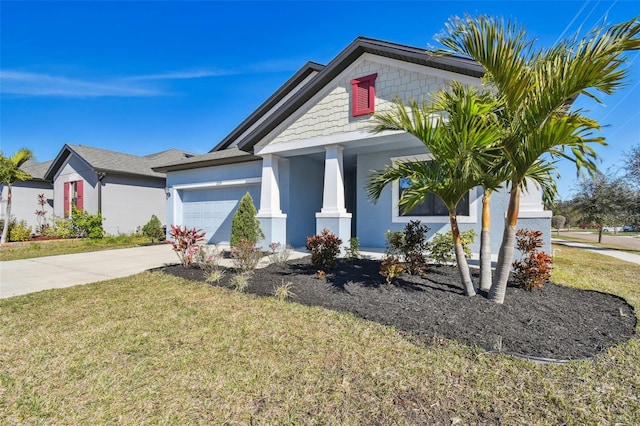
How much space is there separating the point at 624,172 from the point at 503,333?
824 inches

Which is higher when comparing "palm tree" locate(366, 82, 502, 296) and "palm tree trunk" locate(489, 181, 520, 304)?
"palm tree" locate(366, 82, 502, 296)

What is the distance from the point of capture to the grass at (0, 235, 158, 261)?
11.9m

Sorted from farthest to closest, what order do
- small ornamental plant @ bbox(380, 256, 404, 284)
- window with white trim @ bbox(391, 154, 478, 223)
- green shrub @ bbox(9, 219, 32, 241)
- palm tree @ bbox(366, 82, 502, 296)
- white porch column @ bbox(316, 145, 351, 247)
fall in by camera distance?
1. green shrub @ bbox(9, 219, 32, 241)
2. white porch column @ bbox(316, 145, 351, 247)
3. window with white trim @ bbox(391, 154, 478, 223)
4. small ornamental plant @ bbox(380, 256, 404, 284)
5. palm tree @ bbox(366, 82, 502, 296)

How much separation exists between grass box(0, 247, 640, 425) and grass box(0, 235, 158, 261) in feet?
31.6

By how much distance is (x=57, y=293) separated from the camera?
19.6 ft

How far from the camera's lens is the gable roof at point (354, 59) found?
7215 mm

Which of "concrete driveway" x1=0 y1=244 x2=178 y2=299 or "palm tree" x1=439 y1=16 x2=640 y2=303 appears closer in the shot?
"palm tree" x1=439 y1=16 x2=640 y2=303

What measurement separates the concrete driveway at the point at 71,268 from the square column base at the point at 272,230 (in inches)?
116

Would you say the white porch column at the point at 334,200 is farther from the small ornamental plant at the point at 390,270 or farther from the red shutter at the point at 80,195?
the red shutter at the point at 80,195

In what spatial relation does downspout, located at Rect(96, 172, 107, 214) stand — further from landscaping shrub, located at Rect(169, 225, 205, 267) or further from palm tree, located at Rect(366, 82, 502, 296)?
palm tree, located at Rect(366, 82, 502, 296)

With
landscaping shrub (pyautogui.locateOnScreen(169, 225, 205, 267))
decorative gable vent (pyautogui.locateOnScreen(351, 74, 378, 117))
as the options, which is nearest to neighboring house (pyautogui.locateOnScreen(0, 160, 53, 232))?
landscaping shrub (pyautogui.locateOnScreen(169, 225, 205, 267))

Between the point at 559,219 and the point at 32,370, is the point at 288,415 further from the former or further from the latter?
the point at 559,219

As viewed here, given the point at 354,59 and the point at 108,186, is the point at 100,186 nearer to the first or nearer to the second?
the point at 108,186

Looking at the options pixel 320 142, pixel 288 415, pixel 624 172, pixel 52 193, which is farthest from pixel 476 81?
pixel 52 193
